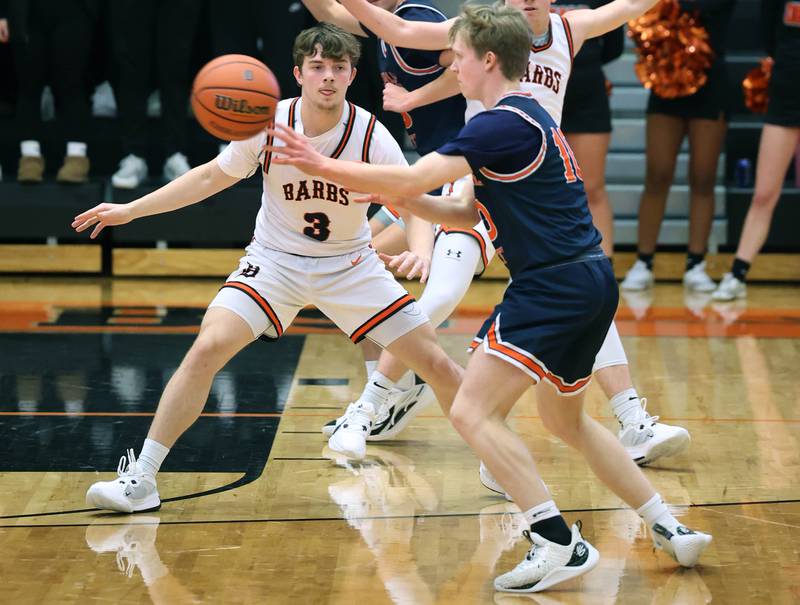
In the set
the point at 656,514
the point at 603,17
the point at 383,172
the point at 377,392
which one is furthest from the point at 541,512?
the point at 603,17

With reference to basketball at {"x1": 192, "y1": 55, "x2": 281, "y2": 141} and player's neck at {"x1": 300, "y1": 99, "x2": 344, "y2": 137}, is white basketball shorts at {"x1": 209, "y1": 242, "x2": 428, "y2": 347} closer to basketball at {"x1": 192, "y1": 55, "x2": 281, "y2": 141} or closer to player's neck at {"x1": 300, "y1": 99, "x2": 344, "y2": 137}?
player's neck at {"x1": 300, "y1": 99, "x2": 344, "y2": 137}

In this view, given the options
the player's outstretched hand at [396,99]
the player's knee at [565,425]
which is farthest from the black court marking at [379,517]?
the player's outstretched hand at [396,99]

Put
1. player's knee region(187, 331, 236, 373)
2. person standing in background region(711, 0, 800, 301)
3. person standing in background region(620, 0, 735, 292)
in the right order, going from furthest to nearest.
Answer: person standing in background region(620, 0, 735, 292) → person standing in background region(711, 0, 800, 301) → player's knee region(187, 331, 236, 373)

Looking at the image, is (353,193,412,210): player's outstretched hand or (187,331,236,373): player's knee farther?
(187,331,236,373): player's knee

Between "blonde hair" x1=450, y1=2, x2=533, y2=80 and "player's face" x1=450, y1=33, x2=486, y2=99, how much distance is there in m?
0.02

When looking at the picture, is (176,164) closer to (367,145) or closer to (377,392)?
(377,392)

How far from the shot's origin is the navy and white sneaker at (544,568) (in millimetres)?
3910

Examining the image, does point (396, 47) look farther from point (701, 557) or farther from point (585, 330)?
point (701, 557)

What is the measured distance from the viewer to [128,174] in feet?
30.5

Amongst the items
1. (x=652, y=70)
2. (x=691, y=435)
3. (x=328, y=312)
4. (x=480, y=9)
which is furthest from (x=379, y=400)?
(x=652, y=70)

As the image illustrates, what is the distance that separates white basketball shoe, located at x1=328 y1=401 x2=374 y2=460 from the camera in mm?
A: 5332

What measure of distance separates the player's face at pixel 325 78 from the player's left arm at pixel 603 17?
1.36 metres

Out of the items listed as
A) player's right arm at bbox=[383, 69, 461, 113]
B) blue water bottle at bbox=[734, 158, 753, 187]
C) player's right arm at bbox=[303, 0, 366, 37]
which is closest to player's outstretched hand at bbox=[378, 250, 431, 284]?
player's right arm at bbox=[383, 69, 461, 113]

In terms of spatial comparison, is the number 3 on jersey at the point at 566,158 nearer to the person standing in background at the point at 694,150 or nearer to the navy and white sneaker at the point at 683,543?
the navy and white sneaker at the point at 683,543
